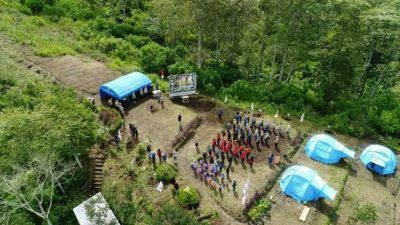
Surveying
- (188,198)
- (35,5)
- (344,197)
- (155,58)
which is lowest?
(344,197)

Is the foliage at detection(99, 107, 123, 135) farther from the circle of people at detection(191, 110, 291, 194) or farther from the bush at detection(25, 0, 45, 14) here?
the bush at detection(25, 0, 45, 14)

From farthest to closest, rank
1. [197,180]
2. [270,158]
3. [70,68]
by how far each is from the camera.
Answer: [70,68], [270,158], [197,180]

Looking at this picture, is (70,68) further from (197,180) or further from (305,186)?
(305,186)

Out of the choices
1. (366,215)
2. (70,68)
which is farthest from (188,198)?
(70,68)

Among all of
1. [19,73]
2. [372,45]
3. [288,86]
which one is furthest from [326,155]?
[19,73]

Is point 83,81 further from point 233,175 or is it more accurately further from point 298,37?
point 298,37

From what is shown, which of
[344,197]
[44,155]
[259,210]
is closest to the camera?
[44,155]

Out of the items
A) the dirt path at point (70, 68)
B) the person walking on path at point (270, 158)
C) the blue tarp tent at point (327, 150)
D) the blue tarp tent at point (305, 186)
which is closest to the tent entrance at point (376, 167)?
the blue tarp tent at point (327, 150)
